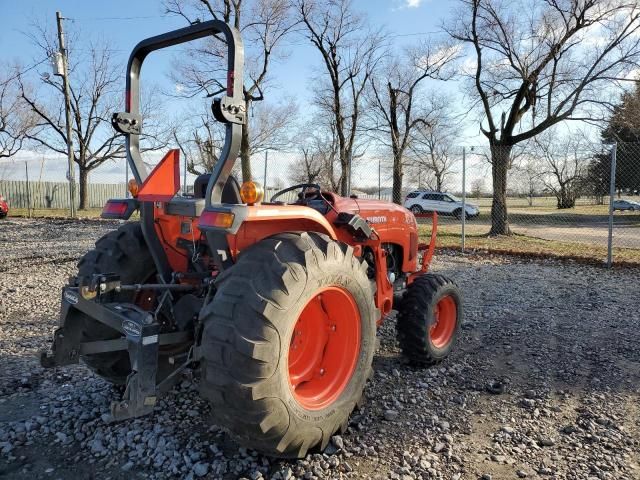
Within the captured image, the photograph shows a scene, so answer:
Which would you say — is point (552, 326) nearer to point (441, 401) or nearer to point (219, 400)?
point (441, 401)

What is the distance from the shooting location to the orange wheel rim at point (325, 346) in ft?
8.98

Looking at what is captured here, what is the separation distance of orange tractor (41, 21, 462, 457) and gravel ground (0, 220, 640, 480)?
249 mm

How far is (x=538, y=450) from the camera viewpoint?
2.67m

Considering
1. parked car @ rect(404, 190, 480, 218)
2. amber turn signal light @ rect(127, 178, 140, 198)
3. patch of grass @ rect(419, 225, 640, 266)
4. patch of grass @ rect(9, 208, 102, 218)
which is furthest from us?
parked car @ rect(404, 190, 480, 218)

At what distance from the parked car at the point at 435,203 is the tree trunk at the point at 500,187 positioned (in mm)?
11674

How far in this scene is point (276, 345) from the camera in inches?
84.6

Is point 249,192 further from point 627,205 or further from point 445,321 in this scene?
point 627,205

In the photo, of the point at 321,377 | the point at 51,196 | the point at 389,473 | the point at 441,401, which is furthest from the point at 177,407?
the point at 51,196

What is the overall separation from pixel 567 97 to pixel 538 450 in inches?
520

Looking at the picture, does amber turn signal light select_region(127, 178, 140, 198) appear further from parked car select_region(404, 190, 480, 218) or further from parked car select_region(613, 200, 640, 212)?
parked car select_region(613, 200, 640, 212)

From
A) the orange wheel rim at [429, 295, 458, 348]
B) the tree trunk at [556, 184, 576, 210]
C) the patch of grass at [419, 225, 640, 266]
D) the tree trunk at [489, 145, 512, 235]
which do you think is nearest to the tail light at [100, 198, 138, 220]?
the orange wheel rim at [429, 295, 458, 348]

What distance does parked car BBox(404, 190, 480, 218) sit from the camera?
2589 centimetres

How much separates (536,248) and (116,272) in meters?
10.2

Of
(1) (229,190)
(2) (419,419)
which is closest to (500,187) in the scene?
(2) (419,419)
